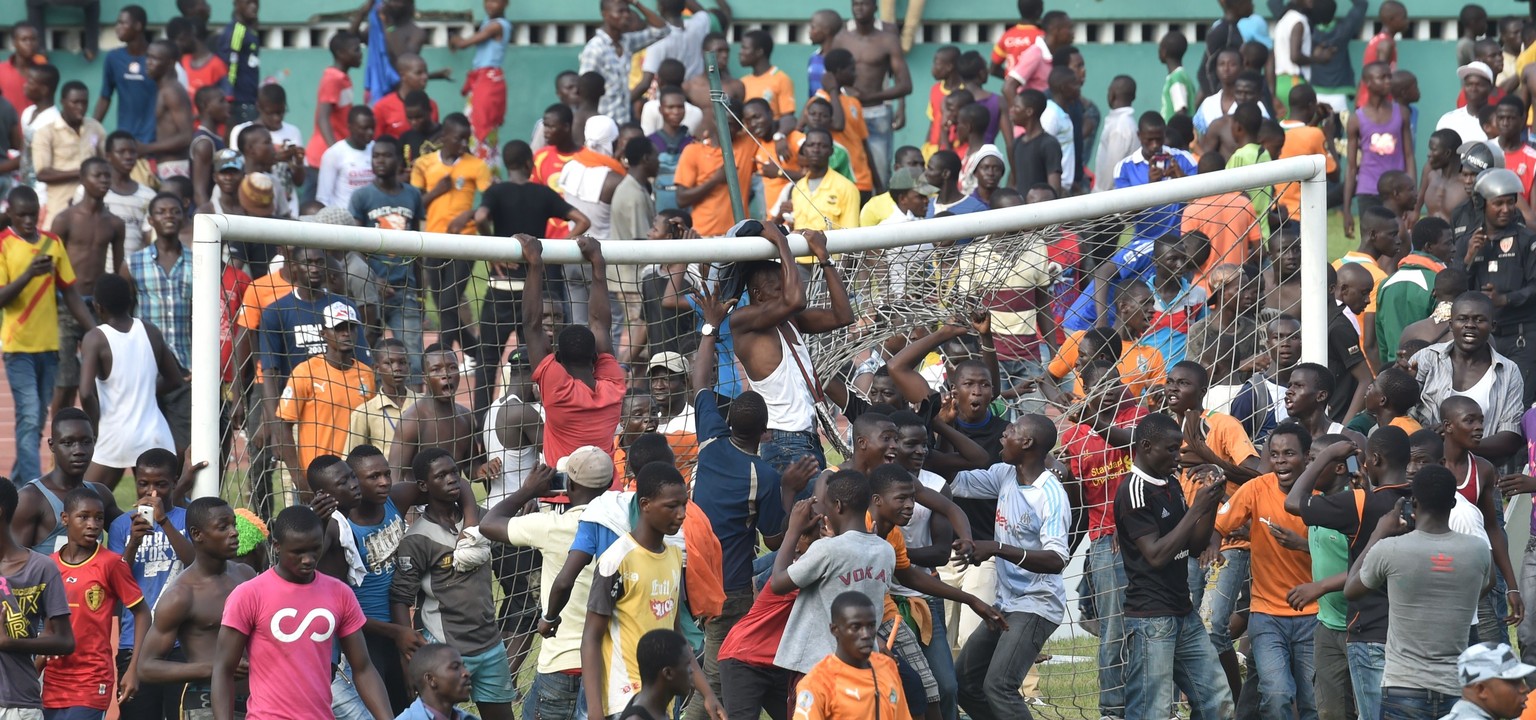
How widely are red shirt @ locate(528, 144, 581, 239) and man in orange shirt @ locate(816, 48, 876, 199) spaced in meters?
2.40

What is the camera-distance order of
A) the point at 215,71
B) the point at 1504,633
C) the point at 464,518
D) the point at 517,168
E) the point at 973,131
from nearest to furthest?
the point at 464,518, the point at 1504,633, the point at 517,168, the point at 973,131, the point at 215,71

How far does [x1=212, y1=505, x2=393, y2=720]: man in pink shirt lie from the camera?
7316 mm

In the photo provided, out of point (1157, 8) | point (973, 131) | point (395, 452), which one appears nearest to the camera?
point (395, 452)

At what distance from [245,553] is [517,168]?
6.27 metres

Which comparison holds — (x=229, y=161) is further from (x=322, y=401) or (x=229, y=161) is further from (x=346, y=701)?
(x=346, y=701)

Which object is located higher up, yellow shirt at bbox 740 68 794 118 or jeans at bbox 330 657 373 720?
yellow shirt at bbox 740 68 794 118

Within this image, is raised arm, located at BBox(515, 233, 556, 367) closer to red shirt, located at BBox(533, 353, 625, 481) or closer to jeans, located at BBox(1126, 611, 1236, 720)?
red shirt, located at BBox(533, 353, 625, 481)

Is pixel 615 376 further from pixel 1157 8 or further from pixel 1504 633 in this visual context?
pixel 1157 8

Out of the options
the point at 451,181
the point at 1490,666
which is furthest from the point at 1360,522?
the point at 451,181

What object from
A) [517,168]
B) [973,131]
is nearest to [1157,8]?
[973,131]

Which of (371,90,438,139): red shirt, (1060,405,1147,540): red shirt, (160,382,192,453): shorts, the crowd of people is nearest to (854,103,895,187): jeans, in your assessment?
the crowd of people

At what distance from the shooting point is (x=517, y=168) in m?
14.0

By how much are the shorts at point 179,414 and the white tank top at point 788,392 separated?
472 cm

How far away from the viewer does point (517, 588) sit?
9.63 metres
